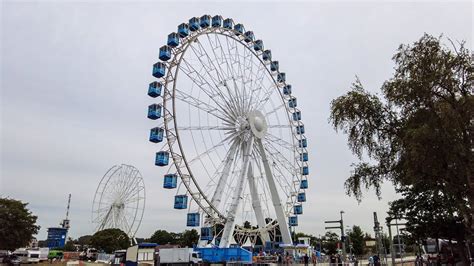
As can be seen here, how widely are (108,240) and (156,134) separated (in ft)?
180

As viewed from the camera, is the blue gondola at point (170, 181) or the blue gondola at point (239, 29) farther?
the blue gondola at point (239, 29)

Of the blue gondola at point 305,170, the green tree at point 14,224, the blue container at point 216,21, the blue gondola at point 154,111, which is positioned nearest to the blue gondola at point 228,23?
the blue container at point 216,21

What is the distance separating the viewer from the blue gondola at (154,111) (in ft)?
100.0

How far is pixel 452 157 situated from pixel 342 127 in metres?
4.88

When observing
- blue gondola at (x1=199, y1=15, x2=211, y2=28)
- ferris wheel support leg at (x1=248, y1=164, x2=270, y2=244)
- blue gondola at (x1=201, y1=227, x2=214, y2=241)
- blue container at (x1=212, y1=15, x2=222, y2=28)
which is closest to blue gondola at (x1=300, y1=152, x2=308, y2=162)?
ferris wheel support leg at (x1=248, y1=164, x2=270, y2=244)

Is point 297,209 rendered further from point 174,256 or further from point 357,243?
point 357,243

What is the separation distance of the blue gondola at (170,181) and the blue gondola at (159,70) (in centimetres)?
815

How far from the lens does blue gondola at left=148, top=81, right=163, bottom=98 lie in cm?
3088

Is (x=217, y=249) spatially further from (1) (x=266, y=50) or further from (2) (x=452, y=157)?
(1) (x=266, y=50)

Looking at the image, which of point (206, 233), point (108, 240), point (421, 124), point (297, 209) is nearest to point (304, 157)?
point (297, 209)

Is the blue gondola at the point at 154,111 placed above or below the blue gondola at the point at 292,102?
below

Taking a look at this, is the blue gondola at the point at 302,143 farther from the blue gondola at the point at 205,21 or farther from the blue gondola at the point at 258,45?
the blue gondola at the point at 205,21

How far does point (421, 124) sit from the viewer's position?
15.7 m

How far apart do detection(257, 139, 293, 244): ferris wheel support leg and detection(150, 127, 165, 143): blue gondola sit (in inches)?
445
